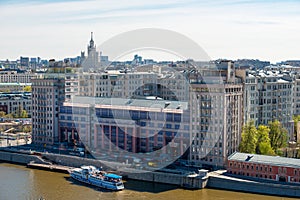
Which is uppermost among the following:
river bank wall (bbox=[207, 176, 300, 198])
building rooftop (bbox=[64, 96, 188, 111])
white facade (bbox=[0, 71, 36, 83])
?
white facade (bbox=[0, 71, 36, 83])

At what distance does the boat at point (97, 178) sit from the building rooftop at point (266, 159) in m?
6.35

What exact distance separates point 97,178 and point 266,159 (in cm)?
919

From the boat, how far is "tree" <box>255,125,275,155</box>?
906cm

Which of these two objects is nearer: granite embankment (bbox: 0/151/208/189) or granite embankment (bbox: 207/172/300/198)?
granite embankment (bbox: 207/172/300/198)

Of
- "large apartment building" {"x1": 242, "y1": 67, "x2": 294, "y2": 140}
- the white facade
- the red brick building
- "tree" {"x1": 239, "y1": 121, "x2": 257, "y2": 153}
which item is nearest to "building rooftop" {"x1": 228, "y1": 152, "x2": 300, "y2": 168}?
the red brick building

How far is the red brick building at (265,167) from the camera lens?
25984 mm

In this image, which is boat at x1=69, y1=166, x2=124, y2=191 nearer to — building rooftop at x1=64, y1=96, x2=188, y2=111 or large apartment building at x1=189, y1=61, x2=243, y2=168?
large apartment building at x1=189, y1=61, x2=243, y2=168

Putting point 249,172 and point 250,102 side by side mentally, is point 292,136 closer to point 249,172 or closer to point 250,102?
point 250,102

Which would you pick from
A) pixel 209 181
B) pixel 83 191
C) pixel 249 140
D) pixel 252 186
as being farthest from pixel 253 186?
pixel 83 191

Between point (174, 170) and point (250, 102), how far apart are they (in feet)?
30.8

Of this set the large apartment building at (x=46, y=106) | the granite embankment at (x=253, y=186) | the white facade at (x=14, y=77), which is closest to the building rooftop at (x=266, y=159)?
the granite embankment at (x=253, y=186)

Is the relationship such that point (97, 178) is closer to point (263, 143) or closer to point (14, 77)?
point (263, 143)

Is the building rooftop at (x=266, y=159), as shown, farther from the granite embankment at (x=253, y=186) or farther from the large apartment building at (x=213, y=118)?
the large apartment building at (x=213, y=118)

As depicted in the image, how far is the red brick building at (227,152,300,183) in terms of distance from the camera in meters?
26.0
